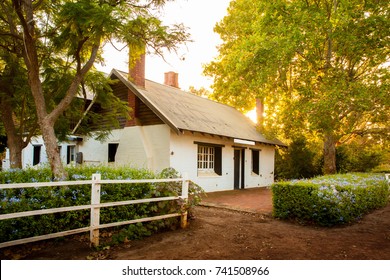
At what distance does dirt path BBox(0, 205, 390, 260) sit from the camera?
5141 millimetres

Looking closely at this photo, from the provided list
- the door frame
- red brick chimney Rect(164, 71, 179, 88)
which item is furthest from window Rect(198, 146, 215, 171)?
red brick chimney Rect(164, 71, 179, 88)

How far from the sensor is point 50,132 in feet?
22.0

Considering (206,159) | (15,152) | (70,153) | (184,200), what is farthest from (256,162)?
(15,152)

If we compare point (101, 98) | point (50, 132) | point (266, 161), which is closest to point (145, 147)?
point (101, 98)

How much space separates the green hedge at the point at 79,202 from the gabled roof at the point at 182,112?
17.3 feet

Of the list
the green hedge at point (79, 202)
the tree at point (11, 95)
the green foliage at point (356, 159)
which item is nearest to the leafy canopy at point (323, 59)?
the green foliage at point (356, 159)

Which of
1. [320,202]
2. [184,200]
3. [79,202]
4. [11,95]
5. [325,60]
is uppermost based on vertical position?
[325,60]

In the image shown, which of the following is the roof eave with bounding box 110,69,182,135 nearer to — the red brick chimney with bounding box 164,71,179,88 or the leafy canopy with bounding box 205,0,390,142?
the leafy canopy with bounding box 205,0,390,142

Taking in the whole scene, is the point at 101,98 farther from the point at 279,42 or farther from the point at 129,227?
the point at 279,42

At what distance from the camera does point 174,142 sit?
43.2 ft

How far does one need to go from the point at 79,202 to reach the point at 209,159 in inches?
398

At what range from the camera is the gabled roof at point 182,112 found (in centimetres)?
1308

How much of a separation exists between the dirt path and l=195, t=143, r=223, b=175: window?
7.05m

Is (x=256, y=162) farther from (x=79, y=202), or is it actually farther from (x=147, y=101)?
(x=79, y=202)
